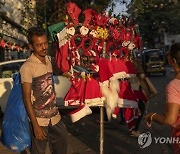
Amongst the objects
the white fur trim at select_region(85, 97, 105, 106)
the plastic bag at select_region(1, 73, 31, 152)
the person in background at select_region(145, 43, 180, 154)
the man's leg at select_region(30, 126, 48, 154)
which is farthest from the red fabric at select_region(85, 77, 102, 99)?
the person in background at select_region(145, 43, 180, 154)

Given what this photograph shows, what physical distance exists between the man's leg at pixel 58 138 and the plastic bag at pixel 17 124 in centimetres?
26

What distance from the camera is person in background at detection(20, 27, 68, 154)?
4090 millimetres

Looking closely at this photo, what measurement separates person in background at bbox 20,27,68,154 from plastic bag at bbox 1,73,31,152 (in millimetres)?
82

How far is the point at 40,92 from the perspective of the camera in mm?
4203

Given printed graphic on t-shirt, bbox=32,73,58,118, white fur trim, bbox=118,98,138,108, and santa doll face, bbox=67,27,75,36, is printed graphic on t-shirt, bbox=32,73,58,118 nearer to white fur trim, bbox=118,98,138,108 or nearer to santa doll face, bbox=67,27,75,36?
santa doll face, bbox=67,27,75,36

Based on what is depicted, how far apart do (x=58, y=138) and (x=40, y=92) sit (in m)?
0.54

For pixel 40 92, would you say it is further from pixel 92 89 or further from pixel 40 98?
pixel 92 89

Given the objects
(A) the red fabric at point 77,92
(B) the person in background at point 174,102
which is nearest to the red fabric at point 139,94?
(A) the red fabric at point 77,92

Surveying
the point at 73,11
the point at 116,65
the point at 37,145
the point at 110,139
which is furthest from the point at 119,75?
the point at 110,139

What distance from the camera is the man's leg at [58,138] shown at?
431 cm

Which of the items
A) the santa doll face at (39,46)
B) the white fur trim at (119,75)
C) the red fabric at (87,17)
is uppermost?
the red fabric at (87,17)

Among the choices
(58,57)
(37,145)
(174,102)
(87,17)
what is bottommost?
(37,145)

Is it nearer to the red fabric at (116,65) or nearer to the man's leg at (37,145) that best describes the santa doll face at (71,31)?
the red fabric at (116,65)

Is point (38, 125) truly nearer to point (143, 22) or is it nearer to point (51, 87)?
point (51, 87)
